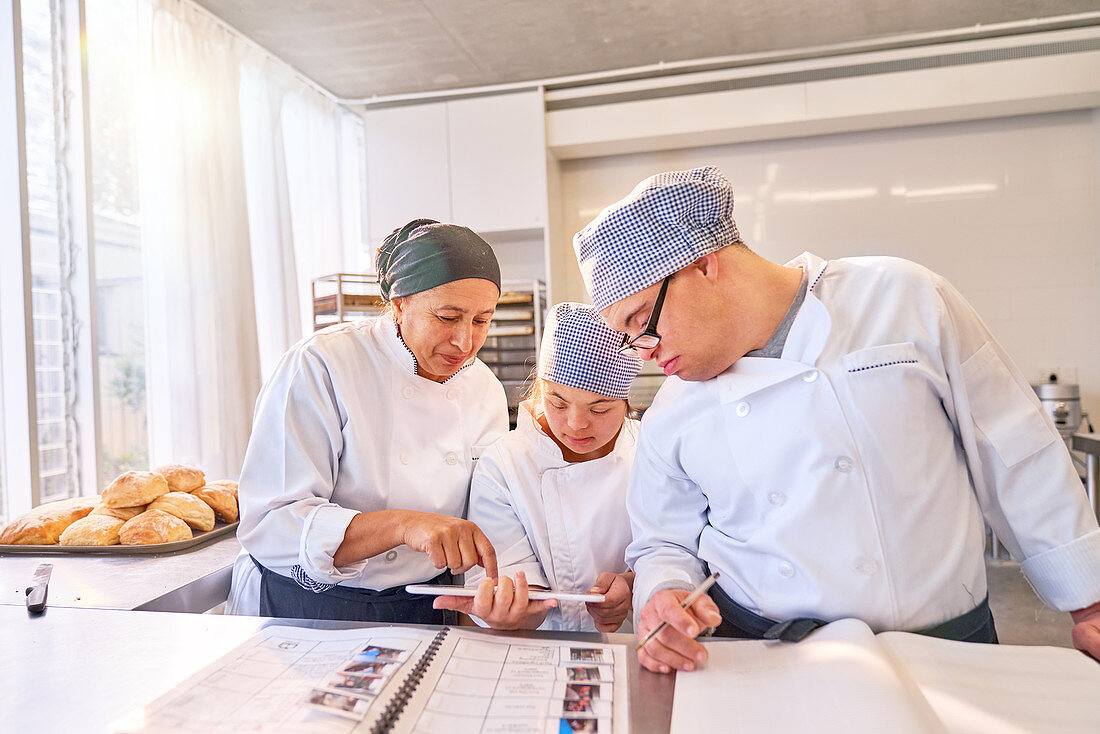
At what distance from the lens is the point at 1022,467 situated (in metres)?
1.03

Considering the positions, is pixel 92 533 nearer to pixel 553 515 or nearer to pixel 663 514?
pixel 553 515

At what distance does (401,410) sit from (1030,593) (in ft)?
11.8

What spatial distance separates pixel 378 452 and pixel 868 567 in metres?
0.93

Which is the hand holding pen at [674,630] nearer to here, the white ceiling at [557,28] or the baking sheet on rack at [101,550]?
the baking sheet on rack at [101,550]

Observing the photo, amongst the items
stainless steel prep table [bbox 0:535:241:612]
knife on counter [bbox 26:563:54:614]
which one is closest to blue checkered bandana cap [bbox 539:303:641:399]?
stainless steel prep table [bbox 0:535:241:612]

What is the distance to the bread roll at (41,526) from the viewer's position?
→ 179 cm

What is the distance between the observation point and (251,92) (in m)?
A: 3.86

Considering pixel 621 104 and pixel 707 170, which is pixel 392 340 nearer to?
pixel 707 170

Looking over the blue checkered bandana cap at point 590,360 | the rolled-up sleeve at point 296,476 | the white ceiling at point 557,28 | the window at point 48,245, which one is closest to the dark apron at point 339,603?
the rolled-up sleeve at point 296,476

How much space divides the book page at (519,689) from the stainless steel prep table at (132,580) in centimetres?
75

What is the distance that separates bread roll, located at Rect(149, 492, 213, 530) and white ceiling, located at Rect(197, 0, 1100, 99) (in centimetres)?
247

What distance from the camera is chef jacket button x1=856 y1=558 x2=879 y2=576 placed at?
3.23 feet

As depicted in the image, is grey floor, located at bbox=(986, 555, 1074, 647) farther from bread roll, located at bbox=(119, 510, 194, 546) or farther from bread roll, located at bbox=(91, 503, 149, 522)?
bread roll, located at bbox=(91, 503, 149, 522)

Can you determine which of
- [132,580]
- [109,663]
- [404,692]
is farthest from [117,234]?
[404,692]
